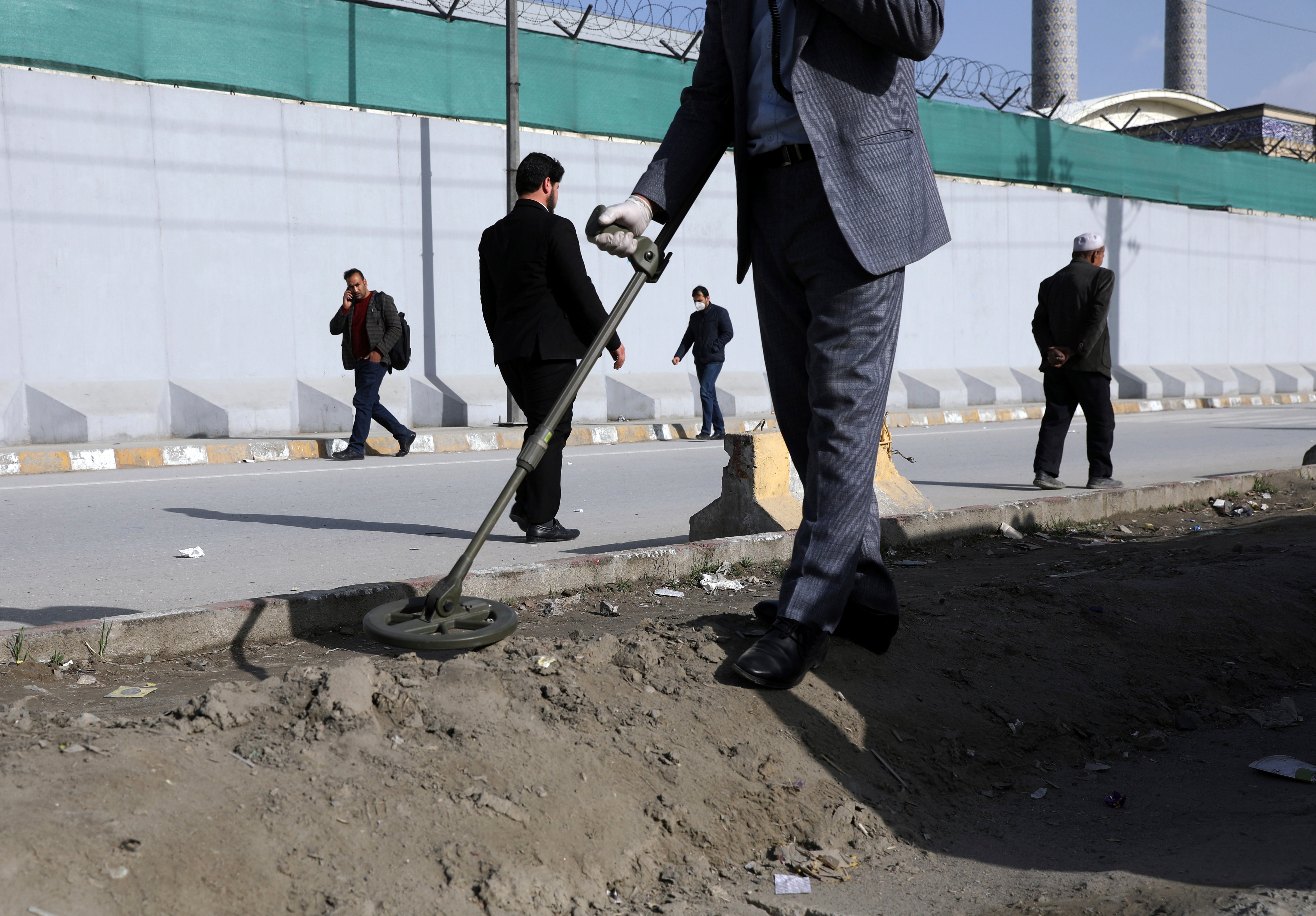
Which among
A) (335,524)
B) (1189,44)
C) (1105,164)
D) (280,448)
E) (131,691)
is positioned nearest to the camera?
(131,691)

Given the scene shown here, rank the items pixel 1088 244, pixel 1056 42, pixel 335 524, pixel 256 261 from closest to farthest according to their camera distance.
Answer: pixel 335 524 → pixel 1088 244 → pixel 256 261 → pixel 1056 42

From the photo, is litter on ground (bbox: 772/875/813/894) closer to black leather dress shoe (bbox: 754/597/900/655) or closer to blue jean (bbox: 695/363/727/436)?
black leather dress shoe (bbox: 754/597/900/655)

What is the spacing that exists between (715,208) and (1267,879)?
50.4ft

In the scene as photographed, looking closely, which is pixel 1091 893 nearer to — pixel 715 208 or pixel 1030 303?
pixel 715 208

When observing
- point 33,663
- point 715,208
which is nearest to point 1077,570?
point 33,663

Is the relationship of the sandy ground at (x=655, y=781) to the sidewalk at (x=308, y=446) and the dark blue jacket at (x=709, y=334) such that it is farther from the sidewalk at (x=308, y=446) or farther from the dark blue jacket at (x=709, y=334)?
the dark blue jacket at (x=709, y=334)

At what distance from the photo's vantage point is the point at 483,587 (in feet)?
13.6

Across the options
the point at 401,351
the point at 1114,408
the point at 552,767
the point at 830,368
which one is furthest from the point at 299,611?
the point at 1114,408

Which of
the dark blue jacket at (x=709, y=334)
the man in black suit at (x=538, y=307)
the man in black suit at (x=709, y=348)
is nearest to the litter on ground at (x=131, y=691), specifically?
the man in black suit at (x=538, y=307)

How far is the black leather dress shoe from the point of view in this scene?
9.59 ft

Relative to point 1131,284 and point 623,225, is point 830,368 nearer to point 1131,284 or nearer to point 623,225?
point 623,225

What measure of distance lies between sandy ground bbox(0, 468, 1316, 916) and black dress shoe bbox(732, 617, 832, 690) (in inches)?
2.3

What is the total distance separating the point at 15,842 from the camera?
1784mm

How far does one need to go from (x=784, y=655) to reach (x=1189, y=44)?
59634 mm
